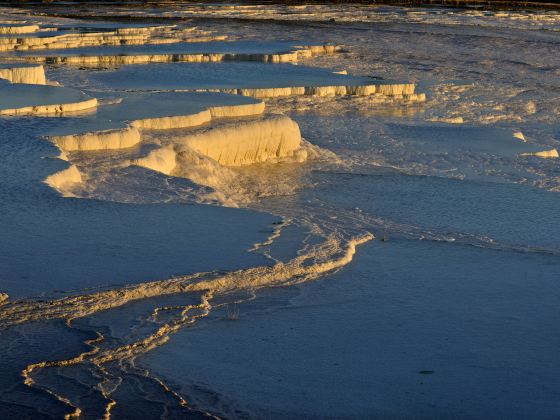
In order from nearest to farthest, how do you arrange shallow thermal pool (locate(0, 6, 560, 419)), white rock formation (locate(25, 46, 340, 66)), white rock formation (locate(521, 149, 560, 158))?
1. shallow thermal pool (locate(0, 6, 560, 419))
2. white rock formation (locate(521, 149, 560, 158))
3. white rock formation (locate(25, 46, 340, 66))

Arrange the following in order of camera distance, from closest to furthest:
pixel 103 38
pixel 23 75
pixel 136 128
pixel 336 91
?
pixel 136 128 → pixel 23 75 → pixel 336 91 → pixel 103 38

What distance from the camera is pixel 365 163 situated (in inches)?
278

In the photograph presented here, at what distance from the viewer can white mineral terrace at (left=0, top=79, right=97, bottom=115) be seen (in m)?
6.74

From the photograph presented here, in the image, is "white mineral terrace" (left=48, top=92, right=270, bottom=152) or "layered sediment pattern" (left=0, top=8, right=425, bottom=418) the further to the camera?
"white mineral terrace" (left=48, top=92, right=270, bottom=152)

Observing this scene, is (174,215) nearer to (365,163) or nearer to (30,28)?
(365,163)

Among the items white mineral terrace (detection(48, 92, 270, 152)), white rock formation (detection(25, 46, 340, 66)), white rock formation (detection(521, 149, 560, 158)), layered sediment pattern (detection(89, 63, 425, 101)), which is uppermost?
white mineral terrace (detection(48, 92, 270, 152))

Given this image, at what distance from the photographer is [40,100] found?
279 inches

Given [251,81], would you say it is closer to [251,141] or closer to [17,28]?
[251,141]

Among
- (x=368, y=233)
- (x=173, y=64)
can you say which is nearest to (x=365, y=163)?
(x=368, y=233)

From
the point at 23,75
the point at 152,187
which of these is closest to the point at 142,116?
the point at 152,187

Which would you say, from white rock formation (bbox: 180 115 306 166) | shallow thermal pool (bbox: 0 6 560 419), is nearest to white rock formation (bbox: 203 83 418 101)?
shallow thermal pool (bbox: 0 6 560 419)

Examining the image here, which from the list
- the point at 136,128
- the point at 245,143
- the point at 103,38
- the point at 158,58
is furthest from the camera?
the point at 103,38

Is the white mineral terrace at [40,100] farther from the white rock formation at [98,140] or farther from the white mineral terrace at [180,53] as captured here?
the white mineral terrace at [180,53]

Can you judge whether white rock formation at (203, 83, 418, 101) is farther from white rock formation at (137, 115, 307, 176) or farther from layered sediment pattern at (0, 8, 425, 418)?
white rock formation at (137, 115, 307, 176)
